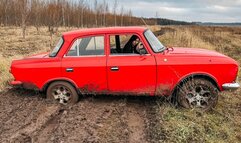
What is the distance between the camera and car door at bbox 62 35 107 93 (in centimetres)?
679

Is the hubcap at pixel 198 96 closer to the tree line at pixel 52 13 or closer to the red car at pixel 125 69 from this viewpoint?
the red car at pixel 125 69

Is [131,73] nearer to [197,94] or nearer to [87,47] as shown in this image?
[87,47]

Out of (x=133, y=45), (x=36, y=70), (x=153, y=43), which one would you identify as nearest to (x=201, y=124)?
(x=153, y=43)

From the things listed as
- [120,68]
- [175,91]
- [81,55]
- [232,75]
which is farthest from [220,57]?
[81,55]

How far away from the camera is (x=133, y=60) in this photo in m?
6.63

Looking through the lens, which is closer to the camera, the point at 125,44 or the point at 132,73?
the point at 132,73

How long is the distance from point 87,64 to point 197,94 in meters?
2.44

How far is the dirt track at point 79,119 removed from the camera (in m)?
5.25

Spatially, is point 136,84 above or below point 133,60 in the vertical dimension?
below

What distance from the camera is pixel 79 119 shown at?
5926 mm

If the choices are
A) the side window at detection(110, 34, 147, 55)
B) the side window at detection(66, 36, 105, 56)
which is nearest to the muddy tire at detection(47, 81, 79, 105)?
the side window at detection(66, 36, 105, 56)

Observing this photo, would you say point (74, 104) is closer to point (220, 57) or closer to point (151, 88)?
point (151, 88)

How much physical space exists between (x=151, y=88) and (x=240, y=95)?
2.79 metres

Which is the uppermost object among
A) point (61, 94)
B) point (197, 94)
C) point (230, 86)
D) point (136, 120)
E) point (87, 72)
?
point (87, 72)
